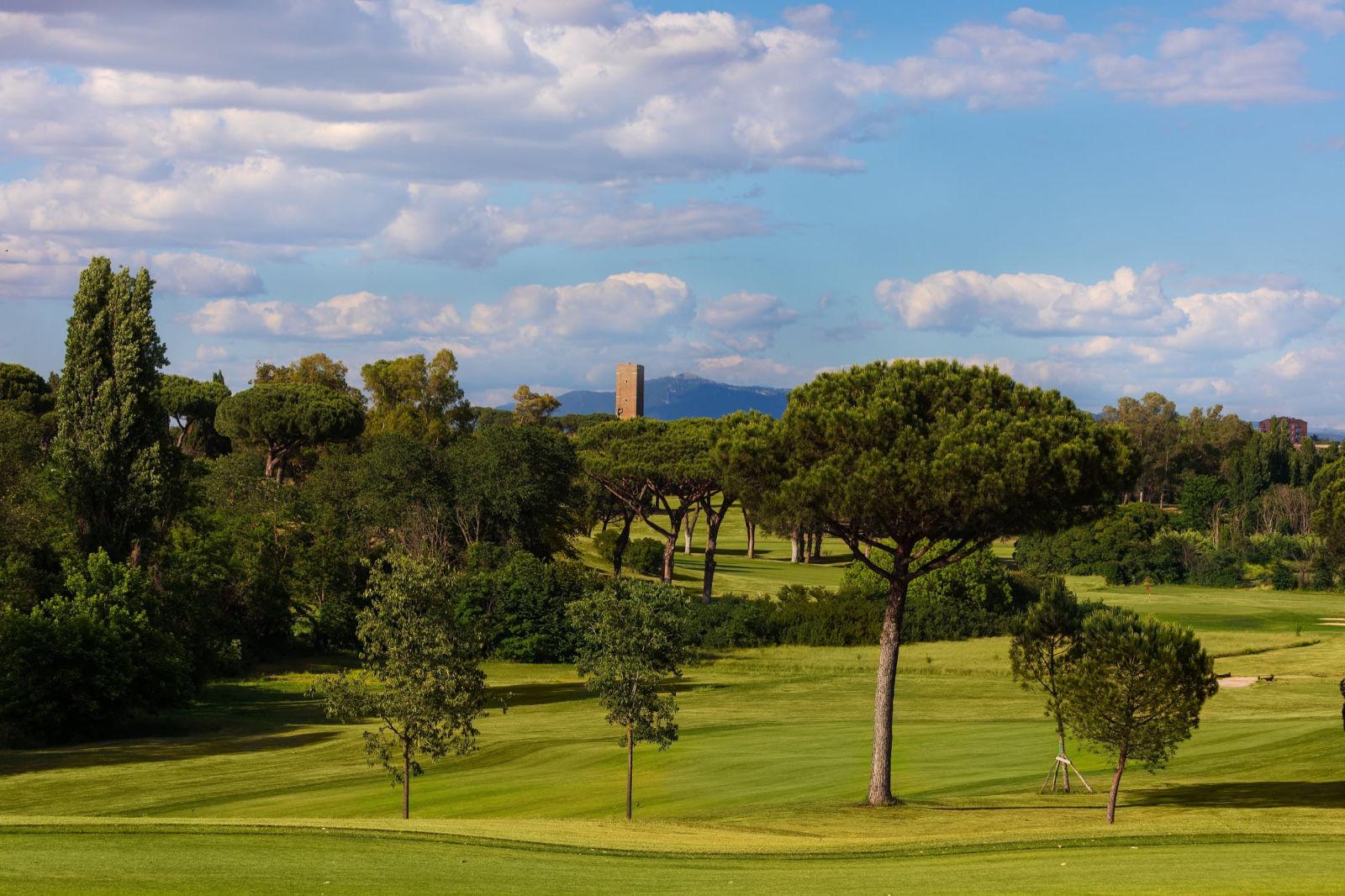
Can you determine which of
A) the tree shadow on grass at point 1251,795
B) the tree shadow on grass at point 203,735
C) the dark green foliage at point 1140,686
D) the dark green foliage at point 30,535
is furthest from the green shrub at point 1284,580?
the dark green foliage at point 30,535

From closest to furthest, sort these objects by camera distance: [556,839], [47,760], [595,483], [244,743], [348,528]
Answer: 1. [556,839]
2. [47,760]
3. [244,743]
4. [348,528]
5. [595,483]

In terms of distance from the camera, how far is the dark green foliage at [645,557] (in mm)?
107500

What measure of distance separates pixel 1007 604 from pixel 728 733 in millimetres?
44778

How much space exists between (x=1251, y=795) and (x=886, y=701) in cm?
856

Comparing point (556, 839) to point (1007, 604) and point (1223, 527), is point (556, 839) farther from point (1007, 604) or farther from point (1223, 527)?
point (1223, 527)

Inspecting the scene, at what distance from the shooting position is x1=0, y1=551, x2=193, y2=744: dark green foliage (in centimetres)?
4356

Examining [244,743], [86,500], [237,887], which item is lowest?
[244,743]

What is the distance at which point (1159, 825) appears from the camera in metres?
23.8

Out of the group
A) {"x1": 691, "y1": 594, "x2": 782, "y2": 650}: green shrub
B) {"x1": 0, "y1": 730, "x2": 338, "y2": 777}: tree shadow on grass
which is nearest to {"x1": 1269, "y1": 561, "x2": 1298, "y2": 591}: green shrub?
{"x1": 691, "y1": 594, "x2": 782, "y2": 650}: green shrub

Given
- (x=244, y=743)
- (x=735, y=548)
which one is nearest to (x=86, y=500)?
(x=244, y=743)

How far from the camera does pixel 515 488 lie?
85.0m

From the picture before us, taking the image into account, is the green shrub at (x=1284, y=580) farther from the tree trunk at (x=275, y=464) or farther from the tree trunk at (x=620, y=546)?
the tree trunk at (x=275, y=464)

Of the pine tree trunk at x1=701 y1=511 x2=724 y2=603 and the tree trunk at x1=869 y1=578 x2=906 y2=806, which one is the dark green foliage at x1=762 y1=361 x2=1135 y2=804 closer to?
the tree trunk at x1=869 y1=578 x2=906 y2=806

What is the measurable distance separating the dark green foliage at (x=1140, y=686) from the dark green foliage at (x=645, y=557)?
3244 inches
